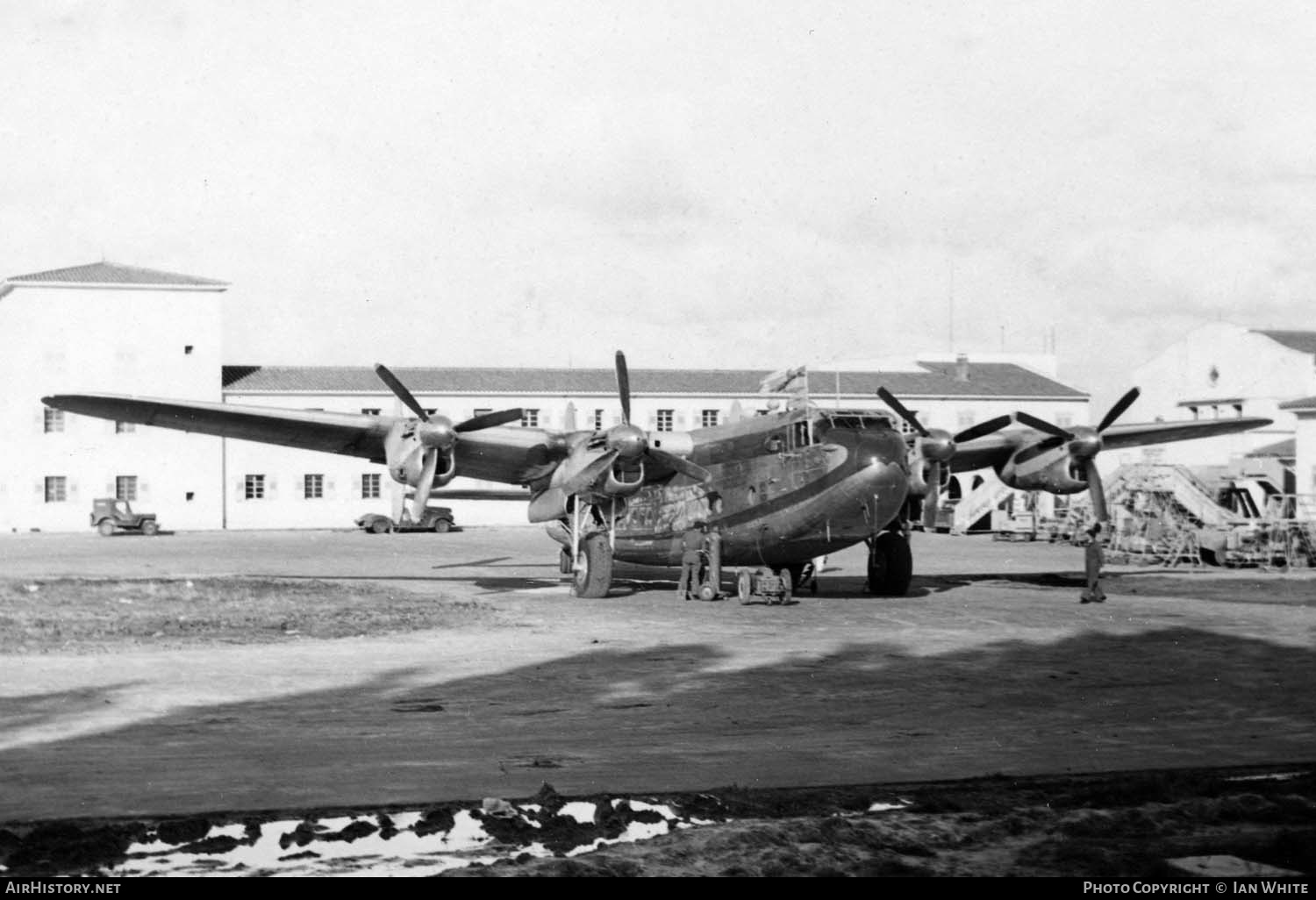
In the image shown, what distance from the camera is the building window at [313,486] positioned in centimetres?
6619

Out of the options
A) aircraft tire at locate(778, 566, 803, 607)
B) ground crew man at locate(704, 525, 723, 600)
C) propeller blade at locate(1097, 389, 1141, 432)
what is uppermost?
propeller blade at locate(1097, 389, 1141, 432)

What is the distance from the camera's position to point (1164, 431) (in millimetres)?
31250

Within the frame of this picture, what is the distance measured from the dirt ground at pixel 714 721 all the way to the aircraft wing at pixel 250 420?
11.9 ft

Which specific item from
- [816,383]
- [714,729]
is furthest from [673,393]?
[714,729]

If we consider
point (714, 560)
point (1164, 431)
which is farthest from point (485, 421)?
point (1164, 431)

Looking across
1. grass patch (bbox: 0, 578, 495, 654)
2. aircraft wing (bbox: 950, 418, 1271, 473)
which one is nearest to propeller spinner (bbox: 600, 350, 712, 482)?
grass patch (bbox: 0, 578, 495, 654)

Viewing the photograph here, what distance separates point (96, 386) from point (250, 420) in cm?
3953

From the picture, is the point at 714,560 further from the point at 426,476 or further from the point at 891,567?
the point at 426,476

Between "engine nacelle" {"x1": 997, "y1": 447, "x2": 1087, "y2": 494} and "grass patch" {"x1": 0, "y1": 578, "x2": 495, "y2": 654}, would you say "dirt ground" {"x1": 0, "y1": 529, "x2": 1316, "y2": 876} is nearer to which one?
"grass patch" {"x1": 0, "y1": 578, "x2": 495, "y2": 654}

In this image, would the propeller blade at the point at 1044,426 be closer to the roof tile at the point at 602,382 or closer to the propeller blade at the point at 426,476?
the propeller blade at the point at 426,476

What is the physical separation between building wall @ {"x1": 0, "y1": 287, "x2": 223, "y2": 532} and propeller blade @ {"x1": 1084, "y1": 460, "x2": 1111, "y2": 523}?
46.4 metres

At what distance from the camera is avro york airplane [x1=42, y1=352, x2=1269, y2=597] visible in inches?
949

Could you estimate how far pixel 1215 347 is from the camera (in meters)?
64.9
